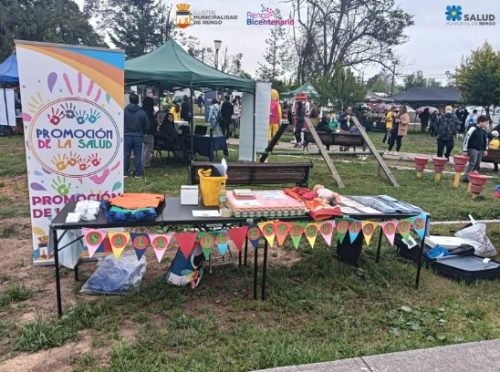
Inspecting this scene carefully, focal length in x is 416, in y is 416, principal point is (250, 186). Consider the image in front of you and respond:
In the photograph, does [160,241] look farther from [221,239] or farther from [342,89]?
[342,89]

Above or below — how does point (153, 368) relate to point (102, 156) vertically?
below

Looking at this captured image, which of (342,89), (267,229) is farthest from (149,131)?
(342,89)

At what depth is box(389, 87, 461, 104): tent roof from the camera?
29.1 m

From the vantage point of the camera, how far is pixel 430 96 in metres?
29.5

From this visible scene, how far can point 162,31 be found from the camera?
45750 mm

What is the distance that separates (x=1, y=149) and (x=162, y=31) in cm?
3709

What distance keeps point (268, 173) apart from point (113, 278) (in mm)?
2876

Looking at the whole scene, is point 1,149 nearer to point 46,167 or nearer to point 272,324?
point 46,167

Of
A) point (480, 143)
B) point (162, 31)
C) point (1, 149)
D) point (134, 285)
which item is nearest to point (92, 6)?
point (162, 31)

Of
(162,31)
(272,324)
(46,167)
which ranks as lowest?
(272,324)

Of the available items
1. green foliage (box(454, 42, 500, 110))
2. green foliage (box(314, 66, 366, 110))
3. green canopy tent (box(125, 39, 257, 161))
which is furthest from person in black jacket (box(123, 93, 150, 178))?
green foliage (box(454, 42, 500, 110))

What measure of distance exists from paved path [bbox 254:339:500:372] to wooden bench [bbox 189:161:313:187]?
11.1 ft

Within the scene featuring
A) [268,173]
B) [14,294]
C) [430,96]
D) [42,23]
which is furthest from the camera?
[42,23]

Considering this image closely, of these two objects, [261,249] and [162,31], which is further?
[162,31]
